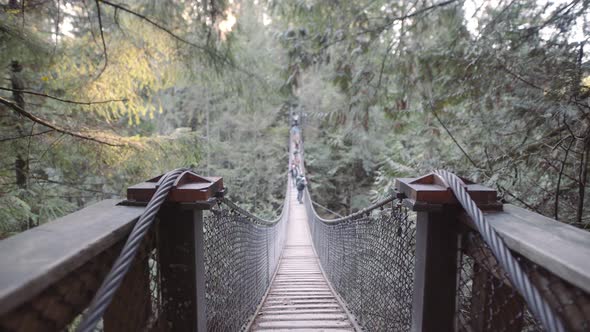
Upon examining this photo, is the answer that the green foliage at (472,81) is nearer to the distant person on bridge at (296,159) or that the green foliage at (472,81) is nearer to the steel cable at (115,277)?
the steel cable at (115,277)

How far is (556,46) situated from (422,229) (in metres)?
1.83

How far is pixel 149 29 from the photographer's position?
7.94 ft

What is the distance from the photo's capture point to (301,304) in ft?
7.72

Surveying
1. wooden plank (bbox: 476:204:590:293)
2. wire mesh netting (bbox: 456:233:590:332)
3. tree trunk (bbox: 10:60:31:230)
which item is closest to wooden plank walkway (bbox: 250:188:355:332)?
wire mesh netting (bbox: 456:233:590:332)

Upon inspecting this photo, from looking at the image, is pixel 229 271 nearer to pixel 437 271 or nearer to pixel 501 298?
pixel 437 271

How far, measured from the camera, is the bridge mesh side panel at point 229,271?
46.7 inches

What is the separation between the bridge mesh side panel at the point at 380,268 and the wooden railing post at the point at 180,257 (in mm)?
754

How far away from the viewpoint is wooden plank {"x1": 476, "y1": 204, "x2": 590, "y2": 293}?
1.49ft

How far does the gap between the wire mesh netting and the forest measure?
1.07 m

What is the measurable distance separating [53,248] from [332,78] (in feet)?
9.02

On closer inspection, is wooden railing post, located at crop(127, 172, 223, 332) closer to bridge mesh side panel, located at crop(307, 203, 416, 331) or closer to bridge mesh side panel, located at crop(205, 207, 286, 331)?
bridge mesh side panel, located at crop(205, 207, 286, 331)

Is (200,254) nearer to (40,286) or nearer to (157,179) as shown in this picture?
(157,179)

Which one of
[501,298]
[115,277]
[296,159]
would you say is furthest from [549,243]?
[296,159]

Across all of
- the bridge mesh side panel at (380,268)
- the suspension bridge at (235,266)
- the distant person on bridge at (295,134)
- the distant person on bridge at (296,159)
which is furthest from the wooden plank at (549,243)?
the distant person on bridge at (295,134)
